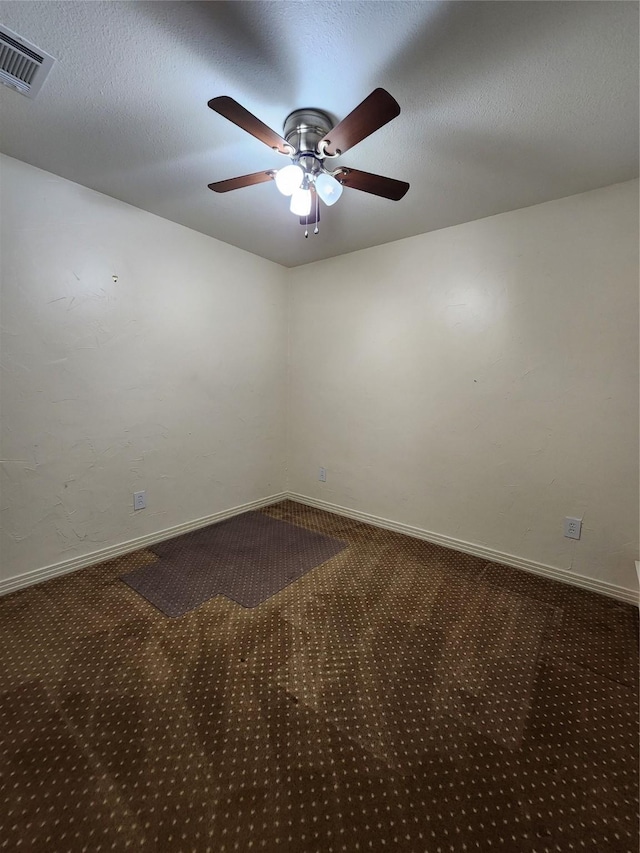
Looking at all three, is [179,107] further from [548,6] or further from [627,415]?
[627,415]

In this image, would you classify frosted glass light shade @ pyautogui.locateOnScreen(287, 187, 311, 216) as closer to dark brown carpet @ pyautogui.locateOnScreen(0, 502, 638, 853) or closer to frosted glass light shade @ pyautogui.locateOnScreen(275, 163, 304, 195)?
frosted glass light shade @ pyautogui.locateOnScreen(275, 163, 304, 195)

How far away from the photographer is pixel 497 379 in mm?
2375

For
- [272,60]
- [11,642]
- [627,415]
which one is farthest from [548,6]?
[11,642]

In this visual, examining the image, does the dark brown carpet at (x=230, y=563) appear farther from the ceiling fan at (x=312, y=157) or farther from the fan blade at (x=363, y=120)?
the fan blade at (x=363, y=120)

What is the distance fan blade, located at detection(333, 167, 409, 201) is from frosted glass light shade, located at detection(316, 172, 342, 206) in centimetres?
6

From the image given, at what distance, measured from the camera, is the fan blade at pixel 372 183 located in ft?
4.81

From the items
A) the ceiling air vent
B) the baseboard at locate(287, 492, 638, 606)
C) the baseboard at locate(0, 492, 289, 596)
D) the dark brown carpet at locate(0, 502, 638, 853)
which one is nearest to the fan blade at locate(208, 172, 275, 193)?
the ceiling air vent

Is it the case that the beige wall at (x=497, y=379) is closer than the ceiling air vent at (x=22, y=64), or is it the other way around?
the ceiling air vent at (x=22, y=64)

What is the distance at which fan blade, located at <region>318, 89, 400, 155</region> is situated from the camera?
106cm

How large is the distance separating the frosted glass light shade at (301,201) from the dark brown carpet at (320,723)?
2.04 meters

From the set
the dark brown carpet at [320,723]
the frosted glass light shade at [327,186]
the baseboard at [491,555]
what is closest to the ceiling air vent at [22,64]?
the frosted glass light shade at [327,186]

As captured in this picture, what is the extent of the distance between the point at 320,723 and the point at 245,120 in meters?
2.16

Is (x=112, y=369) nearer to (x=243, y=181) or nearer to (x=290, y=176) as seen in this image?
(x=243, y=181)

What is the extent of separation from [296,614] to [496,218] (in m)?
2.78
